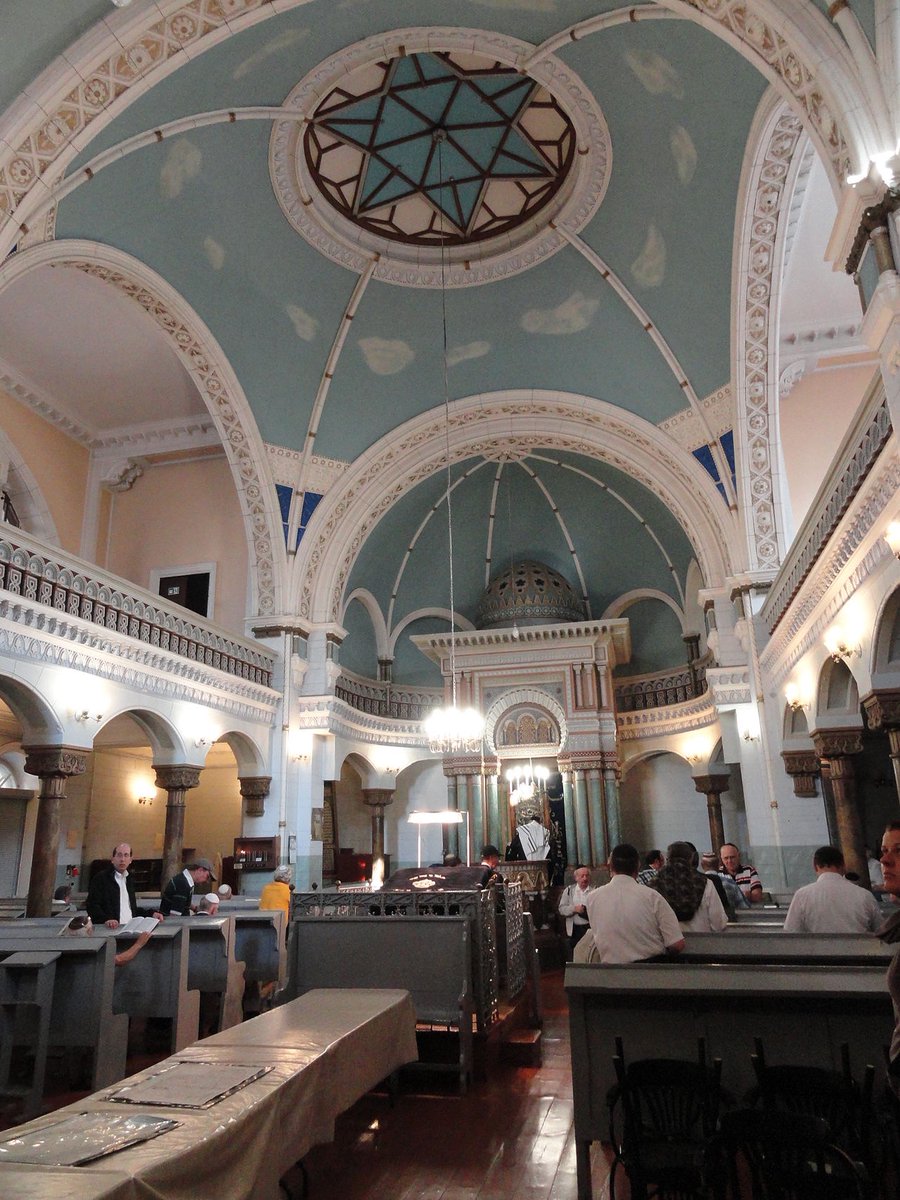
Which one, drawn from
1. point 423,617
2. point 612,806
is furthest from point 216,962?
point 423,617

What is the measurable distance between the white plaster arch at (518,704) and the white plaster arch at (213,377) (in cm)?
464

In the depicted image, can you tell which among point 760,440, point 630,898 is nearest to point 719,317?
point 760,440

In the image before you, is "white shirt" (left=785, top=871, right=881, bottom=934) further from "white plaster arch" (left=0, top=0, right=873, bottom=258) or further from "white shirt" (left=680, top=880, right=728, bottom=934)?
"white plaster arch" (left=0, top=0, right=873, bottom=258)

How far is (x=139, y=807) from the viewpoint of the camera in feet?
51.0

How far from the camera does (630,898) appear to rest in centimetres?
408

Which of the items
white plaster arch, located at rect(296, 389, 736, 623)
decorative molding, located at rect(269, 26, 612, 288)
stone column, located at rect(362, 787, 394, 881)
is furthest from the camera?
stone column, located at rect(362, 787, 394, 881)

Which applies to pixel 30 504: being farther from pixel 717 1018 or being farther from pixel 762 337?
pixel 717 1018

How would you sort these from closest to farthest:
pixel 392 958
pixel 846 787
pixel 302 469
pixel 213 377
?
pixel 392 958, pixel 846 787, pixel 213 377, pixel 302 469

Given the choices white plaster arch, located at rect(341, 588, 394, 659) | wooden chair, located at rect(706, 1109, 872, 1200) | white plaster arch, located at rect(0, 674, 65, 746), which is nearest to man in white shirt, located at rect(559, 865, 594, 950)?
wooden chair, located at rect(706, 1109, 872, 1200)

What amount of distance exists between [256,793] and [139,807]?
4.23m

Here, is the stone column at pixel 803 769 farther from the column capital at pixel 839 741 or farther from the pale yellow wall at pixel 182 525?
the pale yellow wall at pixel 182 525

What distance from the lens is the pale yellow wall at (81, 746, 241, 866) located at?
1414 cm

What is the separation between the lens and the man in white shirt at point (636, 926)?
4043 millimetres

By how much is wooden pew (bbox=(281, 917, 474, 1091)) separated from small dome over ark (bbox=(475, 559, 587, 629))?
10.7m
